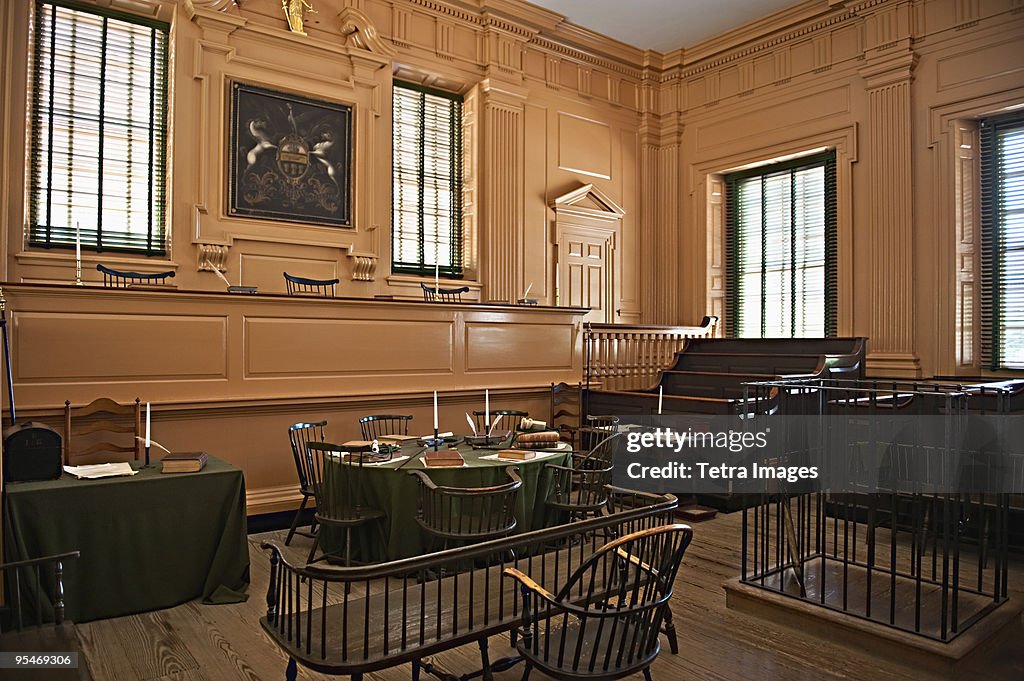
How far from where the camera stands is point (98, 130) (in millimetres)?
6438

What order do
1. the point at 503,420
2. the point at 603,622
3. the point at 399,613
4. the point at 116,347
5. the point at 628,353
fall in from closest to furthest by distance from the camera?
1. the point at 603,622
2. the point at 399,613
3. the point at 116,347
4. the point at 503,420
5. the point at 628,353

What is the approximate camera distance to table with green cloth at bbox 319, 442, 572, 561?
4.13 metres

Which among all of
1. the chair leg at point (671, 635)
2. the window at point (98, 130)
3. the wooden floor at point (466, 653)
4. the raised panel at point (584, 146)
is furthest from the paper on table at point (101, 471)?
the raised panel at point (584, 146)

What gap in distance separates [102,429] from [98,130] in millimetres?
3288

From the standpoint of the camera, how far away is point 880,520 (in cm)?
554

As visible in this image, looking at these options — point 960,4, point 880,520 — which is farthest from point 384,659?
point 960,4

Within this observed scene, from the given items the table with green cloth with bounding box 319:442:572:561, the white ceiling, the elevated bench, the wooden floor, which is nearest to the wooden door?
the white ceiling

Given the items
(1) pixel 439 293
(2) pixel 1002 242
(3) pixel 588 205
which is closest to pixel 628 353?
(1) pixel 439 293

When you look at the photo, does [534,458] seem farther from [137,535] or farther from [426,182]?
[426,182]

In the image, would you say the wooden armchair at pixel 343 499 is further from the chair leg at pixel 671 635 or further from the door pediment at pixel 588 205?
the door pediment at pixel 588 205

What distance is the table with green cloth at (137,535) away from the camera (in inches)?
136

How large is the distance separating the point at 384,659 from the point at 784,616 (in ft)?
7.49

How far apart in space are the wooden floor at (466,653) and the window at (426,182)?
496cm

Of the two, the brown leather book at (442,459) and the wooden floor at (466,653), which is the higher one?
the brown leather book at (442,459)
